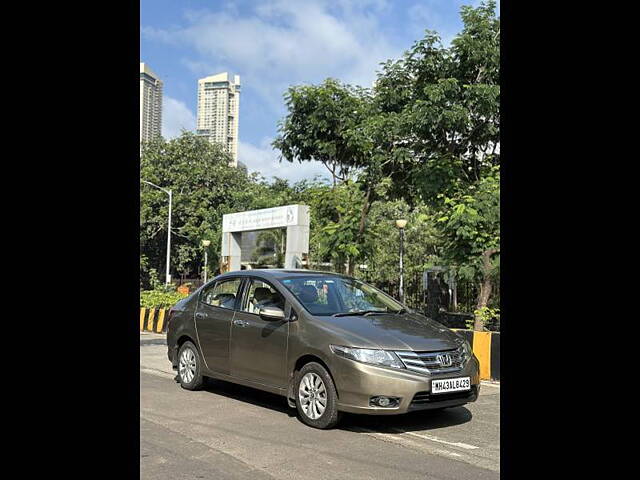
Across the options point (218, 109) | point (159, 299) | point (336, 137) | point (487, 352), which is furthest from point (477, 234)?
point (218, 109)

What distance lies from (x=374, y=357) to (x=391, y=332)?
1.45 ft

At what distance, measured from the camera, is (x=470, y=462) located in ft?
17.3

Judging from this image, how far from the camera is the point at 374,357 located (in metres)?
6.18

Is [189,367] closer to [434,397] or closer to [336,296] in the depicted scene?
[336,296]

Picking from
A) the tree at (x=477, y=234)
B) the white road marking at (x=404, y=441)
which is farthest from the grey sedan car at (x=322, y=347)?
the tree at (x=477, y=234)

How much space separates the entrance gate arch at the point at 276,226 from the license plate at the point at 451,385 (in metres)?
10.1

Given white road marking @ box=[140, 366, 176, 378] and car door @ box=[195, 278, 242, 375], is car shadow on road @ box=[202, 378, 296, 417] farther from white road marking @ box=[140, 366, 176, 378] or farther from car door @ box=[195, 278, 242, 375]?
white road marking @ box=[140, 366, 176, 378]

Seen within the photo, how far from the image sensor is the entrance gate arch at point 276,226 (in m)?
16.4

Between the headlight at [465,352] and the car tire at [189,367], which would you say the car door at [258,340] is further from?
the headlight at [465,352]

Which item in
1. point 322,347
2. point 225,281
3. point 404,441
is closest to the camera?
point 404,441
